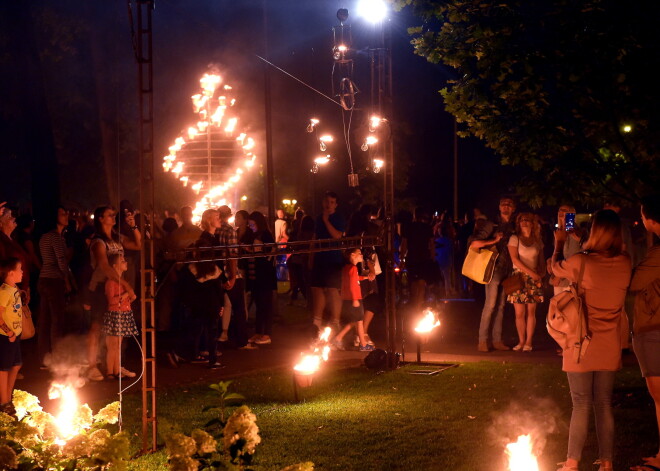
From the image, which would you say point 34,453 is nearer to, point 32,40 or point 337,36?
point 337,36

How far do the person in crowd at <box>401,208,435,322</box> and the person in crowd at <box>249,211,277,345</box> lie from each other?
8.18 ft

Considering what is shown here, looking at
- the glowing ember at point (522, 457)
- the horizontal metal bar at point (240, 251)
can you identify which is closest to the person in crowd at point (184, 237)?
the horizontal metal bar at point (240, 251)

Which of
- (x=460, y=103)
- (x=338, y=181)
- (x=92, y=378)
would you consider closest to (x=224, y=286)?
(x=92, y=378)

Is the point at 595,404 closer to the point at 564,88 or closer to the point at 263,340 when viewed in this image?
the point at 564,88

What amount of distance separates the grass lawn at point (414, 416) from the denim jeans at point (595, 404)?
0.92 ft

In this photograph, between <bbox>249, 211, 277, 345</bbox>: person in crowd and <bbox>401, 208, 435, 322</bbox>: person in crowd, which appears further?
<bbox>401, 208, 435, 322</bbox>: person in crowd

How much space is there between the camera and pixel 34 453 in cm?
490

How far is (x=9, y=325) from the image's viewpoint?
27.6 feet

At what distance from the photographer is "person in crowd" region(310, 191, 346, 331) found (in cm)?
1252

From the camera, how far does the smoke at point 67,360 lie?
35.7ft

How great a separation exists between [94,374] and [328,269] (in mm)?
3664

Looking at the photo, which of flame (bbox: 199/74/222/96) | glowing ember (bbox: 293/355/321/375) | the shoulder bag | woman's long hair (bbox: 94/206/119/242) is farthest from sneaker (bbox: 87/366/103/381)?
flame (bbox: 199/74/222/96)

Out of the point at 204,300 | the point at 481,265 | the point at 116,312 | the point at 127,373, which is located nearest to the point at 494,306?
the point at 481,265

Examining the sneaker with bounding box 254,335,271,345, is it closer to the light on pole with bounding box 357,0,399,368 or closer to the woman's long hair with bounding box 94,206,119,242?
the light on pole with bounding box 357,0,399,368
